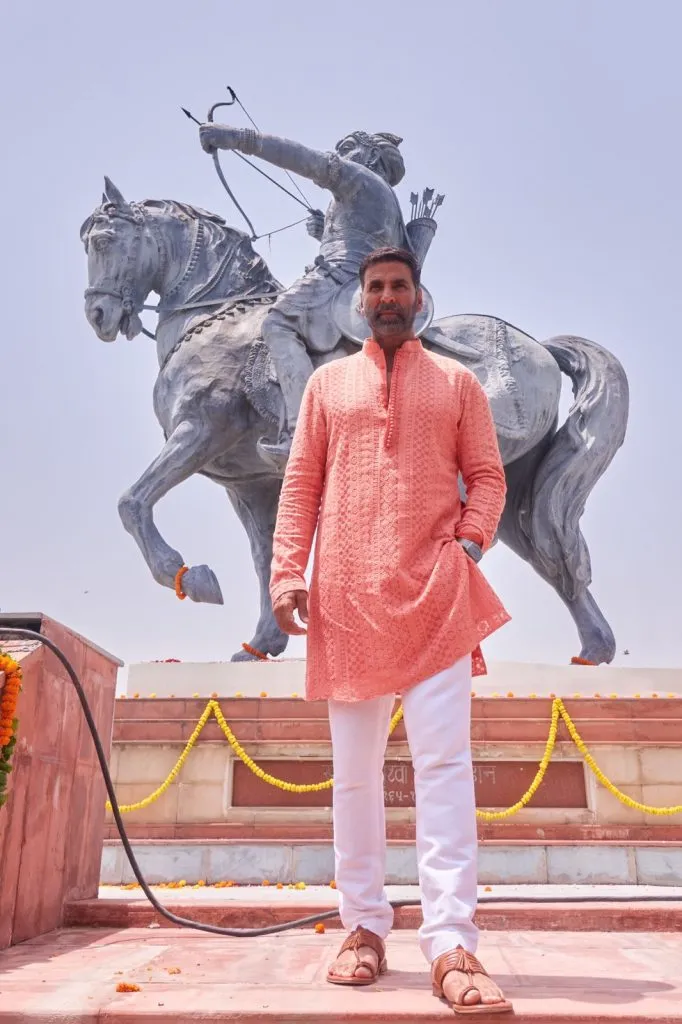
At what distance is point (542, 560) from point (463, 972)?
4.88m

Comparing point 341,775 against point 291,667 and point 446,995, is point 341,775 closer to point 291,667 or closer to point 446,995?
point 446,995

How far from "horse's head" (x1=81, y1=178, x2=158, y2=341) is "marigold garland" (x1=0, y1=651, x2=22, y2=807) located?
4384mm

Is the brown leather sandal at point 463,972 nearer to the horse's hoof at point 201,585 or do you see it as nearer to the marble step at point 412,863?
the marble step at point 412,863

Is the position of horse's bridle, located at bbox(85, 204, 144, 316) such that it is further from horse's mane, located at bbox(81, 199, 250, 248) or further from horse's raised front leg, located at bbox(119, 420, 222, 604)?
horse's raised front leg, located at bbox(119, 420, 222, 604)

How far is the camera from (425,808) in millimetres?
2051

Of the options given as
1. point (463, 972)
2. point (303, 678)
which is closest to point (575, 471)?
point (303, 678)

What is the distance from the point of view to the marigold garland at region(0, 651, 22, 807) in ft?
8.13

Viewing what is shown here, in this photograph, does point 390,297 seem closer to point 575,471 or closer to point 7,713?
point 7,713

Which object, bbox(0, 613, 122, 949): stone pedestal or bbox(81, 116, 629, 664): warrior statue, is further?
bbox(81, 116, 629, 664): warrior statue

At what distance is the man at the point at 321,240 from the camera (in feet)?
19.7

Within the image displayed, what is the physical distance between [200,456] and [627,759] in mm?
3226

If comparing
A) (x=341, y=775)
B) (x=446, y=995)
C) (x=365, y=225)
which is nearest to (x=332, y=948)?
(x=341, y=775)

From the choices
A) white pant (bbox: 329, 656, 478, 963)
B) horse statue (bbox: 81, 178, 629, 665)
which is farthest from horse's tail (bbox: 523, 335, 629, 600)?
white pant (bbox: 329, 656, 478, 963)

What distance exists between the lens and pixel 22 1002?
186 cm
